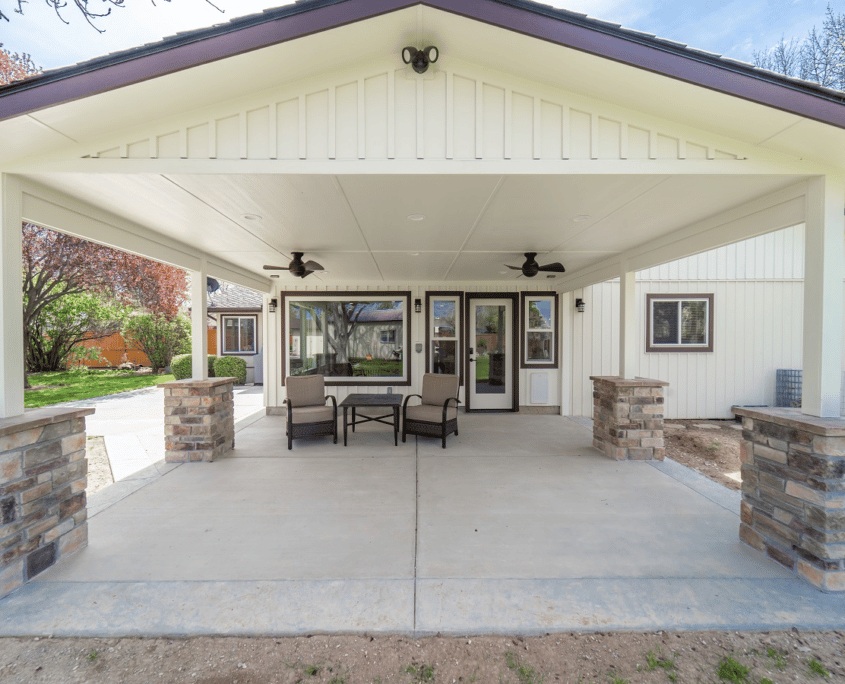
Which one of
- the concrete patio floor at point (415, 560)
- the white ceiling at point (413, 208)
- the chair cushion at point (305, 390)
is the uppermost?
the white ceiling at point (413, 208)

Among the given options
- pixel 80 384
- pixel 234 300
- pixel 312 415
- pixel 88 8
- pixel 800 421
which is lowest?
pixel 80 384

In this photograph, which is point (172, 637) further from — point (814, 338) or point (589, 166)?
point (814, 338)

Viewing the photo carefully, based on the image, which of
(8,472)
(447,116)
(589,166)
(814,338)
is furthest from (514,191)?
(8,472)

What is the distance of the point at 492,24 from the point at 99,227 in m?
3.34

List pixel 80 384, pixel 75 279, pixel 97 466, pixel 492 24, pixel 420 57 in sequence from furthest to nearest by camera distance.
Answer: pixel 80 384
pixel 75 279
pixel 97 466
pixel 420 57
pixel 492 24

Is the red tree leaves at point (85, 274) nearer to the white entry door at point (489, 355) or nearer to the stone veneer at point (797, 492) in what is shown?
the white entry door at point (489, 355)

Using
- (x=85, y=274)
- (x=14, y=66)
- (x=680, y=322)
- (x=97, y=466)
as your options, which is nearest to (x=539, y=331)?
(x=680, y=322)

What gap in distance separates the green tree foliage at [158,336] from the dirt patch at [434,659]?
14.2m

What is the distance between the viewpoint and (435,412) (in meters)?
5.61

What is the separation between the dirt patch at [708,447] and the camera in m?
4.68

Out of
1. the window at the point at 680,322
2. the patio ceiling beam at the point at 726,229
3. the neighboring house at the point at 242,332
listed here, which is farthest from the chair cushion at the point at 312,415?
the neighboring house at the point at 242,332

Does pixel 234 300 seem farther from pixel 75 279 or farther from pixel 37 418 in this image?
pixel 37 418

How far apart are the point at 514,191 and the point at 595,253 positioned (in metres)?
2.71

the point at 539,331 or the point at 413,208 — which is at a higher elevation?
the point at 413,208
